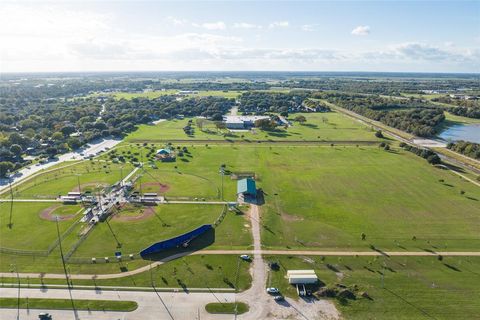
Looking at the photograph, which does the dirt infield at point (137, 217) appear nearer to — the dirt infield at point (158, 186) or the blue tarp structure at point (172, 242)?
the dirt infield at point (158, 186)

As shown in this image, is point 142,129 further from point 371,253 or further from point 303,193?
point 371,253

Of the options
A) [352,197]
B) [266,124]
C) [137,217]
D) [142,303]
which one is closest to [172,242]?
[142,303]

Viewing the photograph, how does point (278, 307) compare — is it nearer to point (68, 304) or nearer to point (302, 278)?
point (302, 278)

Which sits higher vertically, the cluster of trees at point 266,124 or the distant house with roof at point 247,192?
the cluster of trees at point 266,124

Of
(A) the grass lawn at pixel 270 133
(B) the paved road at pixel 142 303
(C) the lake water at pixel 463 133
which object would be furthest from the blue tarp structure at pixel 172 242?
(C) the lake water at pixel 463 133

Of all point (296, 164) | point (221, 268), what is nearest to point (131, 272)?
point (221, 268)

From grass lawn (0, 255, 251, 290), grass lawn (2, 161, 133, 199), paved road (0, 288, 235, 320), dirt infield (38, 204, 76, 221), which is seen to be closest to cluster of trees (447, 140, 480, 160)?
grass lawn (0, 255, 251, 290)
